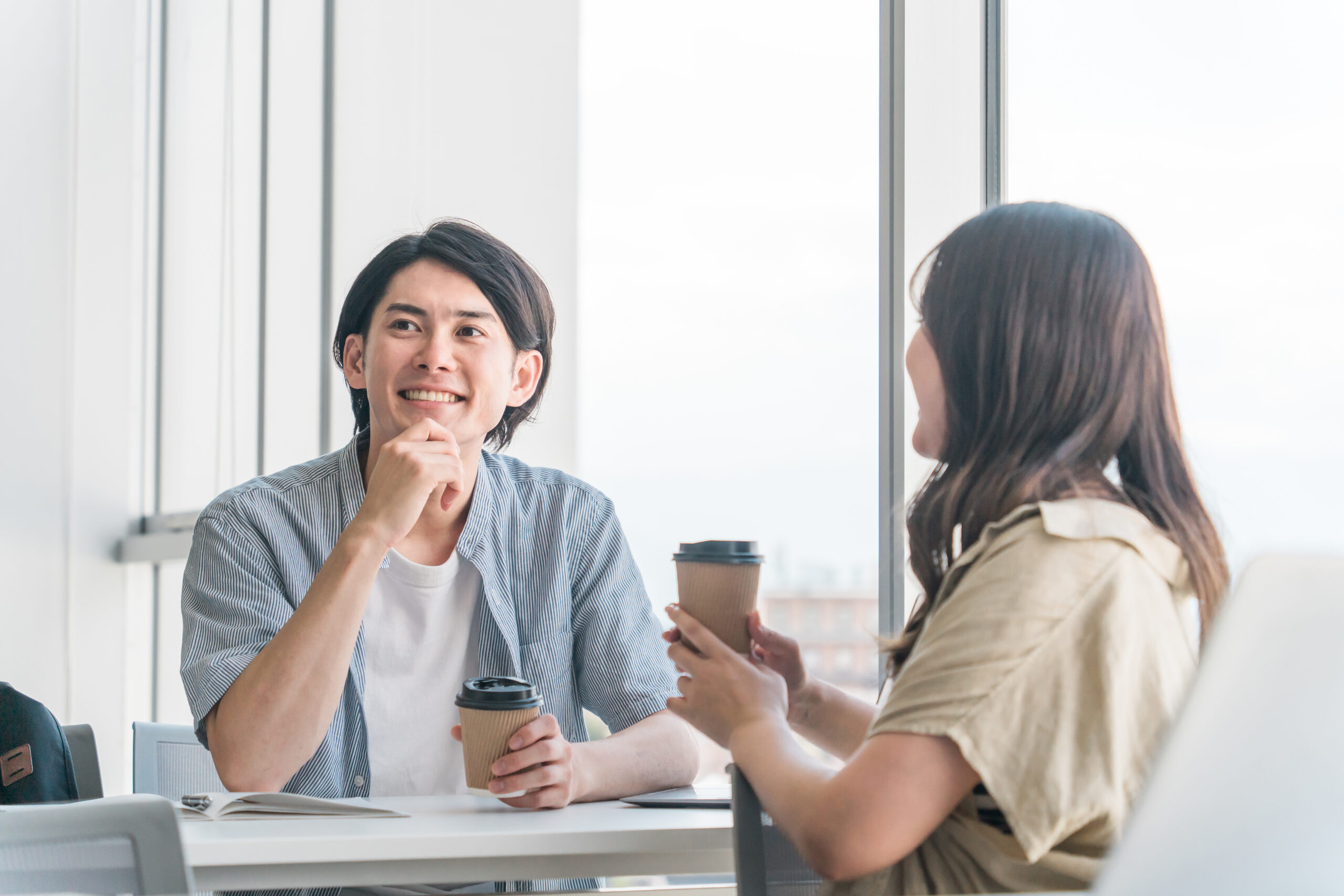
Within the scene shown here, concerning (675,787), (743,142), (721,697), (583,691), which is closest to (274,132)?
(743,142)

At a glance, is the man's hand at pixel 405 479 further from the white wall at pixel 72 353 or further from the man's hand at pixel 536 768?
the white wall at pixel 72 353

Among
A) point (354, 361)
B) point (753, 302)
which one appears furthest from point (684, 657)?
point (753, 302)

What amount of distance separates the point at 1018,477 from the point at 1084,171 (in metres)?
0.87

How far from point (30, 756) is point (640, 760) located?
651 mm

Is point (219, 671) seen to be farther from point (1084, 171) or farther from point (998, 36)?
point (998, 36)

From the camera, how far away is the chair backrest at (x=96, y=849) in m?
0.79

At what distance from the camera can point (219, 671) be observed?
138cm

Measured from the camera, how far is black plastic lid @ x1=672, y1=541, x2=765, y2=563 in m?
1.12

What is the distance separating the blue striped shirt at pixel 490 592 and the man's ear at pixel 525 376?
95 millimetres

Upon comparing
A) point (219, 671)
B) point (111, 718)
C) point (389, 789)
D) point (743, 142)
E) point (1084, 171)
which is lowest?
point (111, 718)

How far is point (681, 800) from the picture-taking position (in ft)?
4.31

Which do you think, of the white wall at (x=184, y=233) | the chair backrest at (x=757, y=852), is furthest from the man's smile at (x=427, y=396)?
the white wall at (x=184, y=233)

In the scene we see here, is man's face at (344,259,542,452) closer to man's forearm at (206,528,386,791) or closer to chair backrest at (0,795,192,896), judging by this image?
man's forearm at (206,528,386,791)

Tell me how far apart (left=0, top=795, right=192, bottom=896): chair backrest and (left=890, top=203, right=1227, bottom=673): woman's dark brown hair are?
2.12 ft
